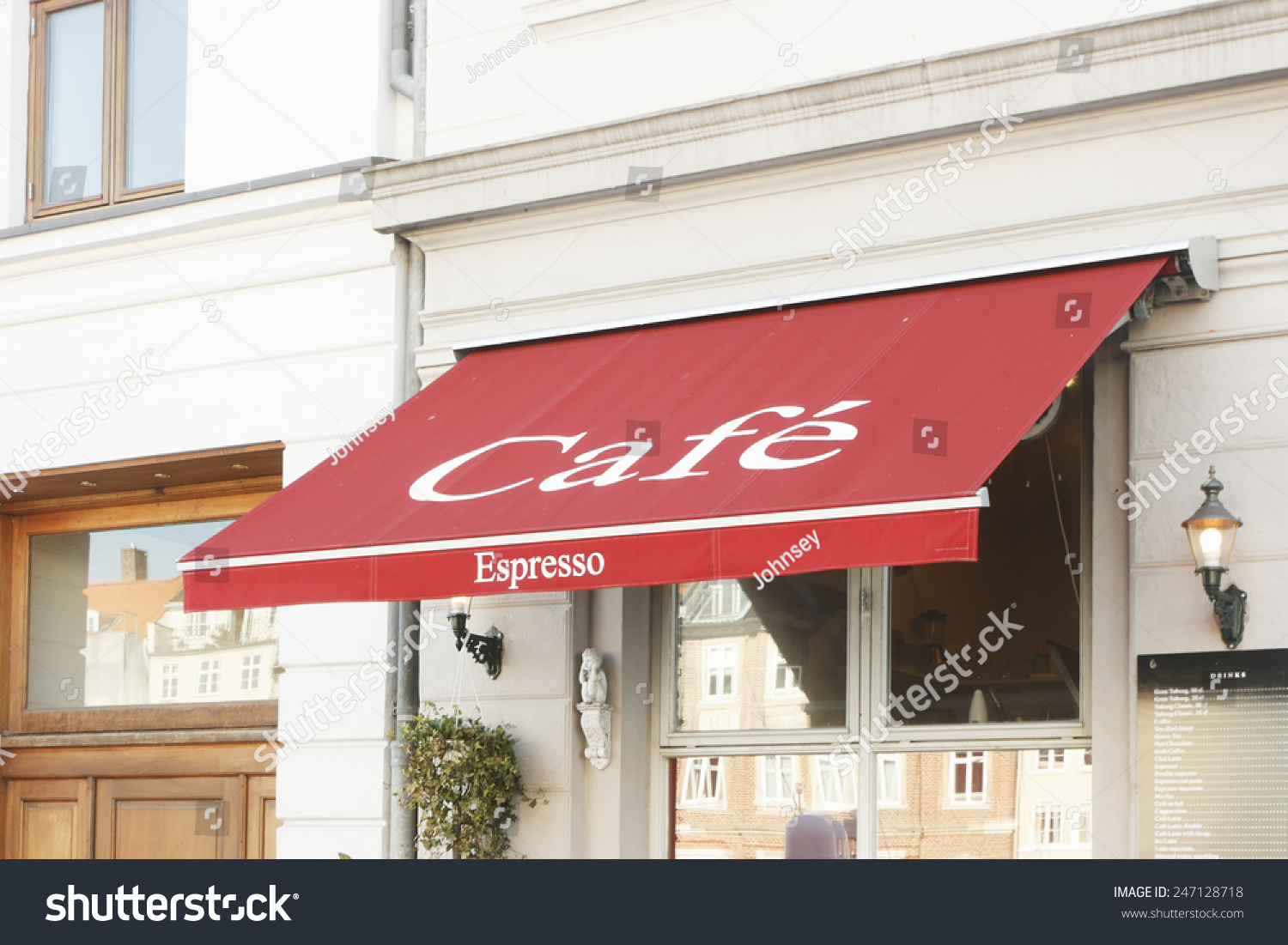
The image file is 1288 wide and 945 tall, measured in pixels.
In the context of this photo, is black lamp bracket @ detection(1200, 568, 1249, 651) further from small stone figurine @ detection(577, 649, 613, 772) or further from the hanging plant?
the hanging plant

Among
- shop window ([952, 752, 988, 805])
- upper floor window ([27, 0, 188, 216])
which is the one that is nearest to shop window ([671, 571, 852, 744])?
shop window ([952, 752, 988, 805])

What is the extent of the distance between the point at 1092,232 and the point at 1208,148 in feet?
1.81

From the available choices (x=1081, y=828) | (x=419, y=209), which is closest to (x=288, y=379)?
(x=419, y=209)

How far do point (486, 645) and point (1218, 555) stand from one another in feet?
11.0

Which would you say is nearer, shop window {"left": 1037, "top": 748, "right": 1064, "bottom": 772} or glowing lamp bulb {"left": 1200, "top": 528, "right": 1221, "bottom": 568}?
glowing lamp bulb {"left": 1200, "top": 528, "right": 1221, "bottom": 568}

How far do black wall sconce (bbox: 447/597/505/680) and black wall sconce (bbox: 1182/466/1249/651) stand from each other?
322 cm

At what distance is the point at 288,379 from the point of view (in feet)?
27.5

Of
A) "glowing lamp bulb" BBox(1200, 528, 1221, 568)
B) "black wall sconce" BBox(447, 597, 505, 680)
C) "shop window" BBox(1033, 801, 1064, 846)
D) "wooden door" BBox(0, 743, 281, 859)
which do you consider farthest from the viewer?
"wooden door" BBox(0, 743, 281, 859)

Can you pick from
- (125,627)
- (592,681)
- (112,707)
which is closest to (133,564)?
(125,627)

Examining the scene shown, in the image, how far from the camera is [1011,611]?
22.0ft

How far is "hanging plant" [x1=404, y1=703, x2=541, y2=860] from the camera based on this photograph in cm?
714

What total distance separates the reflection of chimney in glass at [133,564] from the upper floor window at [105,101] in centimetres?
208

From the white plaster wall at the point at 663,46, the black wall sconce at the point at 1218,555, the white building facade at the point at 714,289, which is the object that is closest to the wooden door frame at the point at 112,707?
the white building facade at the point at 714,289
